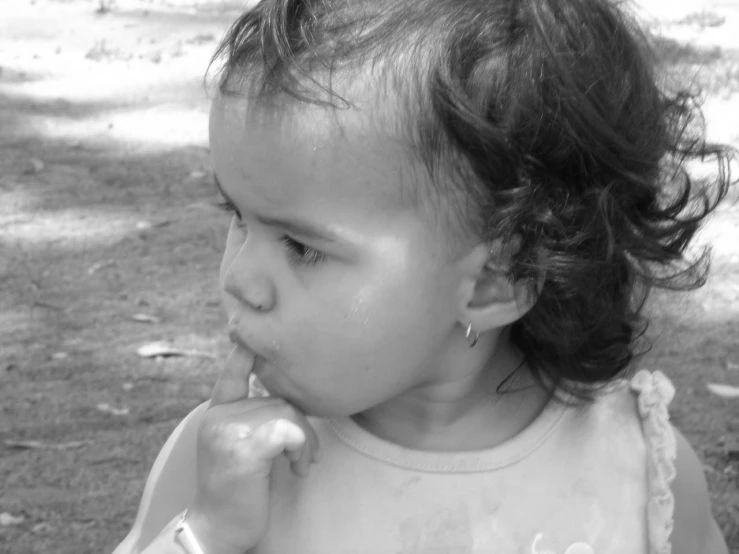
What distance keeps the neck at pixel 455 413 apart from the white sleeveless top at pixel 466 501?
0.07ft

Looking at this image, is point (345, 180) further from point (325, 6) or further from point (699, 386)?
point (699, 386)

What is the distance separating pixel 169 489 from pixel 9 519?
0.76m

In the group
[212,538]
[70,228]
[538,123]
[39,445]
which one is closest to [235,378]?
[212,538]

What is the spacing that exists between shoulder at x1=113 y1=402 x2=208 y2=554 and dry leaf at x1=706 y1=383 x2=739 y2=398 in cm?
150


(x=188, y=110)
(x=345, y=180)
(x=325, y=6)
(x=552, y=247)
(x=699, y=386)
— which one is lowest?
(x=188, y=110)

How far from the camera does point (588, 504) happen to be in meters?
1.78

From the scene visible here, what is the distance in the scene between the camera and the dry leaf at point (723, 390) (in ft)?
9.36

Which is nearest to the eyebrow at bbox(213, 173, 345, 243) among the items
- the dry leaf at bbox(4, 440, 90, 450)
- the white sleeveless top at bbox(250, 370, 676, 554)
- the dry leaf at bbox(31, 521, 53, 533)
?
the white sleeveless top at bbox(250, 370, 676, 554)

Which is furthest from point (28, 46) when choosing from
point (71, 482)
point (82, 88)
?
point (71, 482)

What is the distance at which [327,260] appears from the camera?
4.98 feet

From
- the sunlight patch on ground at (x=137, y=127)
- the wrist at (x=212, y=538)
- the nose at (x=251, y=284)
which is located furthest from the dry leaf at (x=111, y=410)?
the sunlight patch on ground at (x=137, y=127)

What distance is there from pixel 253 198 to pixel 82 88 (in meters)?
4.16

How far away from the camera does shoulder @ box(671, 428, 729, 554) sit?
1.82 metres

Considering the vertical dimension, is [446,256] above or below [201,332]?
above
